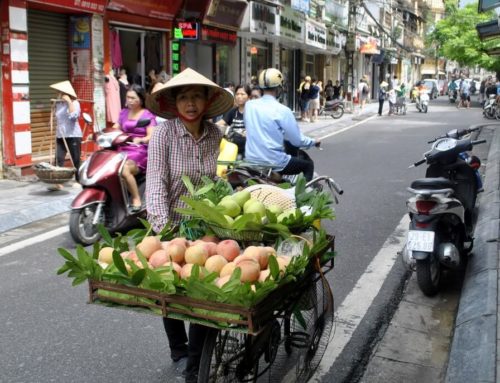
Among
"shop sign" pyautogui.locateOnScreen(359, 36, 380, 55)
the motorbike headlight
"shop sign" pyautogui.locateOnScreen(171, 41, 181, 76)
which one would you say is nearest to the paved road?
the motorbike headlight

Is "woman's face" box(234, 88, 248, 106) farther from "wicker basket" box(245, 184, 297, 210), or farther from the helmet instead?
"wicker basket" box(245, 184, 297, 210)

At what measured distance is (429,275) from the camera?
193 inches

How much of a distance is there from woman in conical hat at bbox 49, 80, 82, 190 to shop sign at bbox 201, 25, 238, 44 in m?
7.67

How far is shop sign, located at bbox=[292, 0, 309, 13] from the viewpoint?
23.6 m

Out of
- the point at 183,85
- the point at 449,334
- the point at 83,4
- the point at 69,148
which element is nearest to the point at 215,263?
the point at 183,85

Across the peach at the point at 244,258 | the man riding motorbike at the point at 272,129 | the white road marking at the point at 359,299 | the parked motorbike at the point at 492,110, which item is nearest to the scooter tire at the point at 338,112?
the parked motorbike at the point at 492,110

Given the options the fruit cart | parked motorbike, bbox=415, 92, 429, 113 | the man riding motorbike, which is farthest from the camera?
parked motorbike, bbox=415, 92, 429, 113

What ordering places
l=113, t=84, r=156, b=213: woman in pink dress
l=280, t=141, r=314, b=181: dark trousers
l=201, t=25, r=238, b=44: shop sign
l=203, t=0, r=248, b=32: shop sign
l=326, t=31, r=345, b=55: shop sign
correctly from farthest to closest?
l=326, t=31, r=345, b=55: shop sign
l=201, t=25, r=238, b=44: shop sign
l=203, t=0, r=248, b=32: shop sign
l=113, t=84, r=156, b=213: woman in pink dress
l=280, t=141, r=314, b=181: dark trousers

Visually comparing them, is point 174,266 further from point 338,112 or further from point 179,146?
point 338,112

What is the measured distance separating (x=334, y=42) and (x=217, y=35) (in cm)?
1342

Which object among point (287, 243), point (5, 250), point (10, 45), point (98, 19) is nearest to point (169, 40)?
point (98, 19)

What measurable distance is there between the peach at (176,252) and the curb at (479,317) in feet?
5.80

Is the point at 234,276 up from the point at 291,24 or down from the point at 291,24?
down

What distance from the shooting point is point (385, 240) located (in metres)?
6.87
